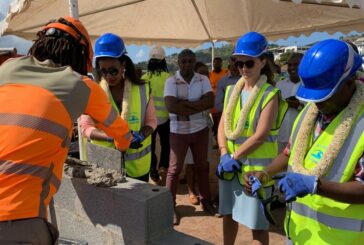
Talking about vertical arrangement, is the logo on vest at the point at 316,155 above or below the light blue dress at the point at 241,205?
above

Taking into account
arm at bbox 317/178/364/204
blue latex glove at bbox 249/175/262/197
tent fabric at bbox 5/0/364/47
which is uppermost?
tent fabric at bbox 5/0/364/47

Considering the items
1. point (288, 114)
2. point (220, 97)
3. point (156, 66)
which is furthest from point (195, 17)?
point (288, 114)

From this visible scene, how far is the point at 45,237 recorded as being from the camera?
1.53 metres

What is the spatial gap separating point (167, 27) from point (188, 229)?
4622 millimetres

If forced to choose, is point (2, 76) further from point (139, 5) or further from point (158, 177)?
point (139, 5)

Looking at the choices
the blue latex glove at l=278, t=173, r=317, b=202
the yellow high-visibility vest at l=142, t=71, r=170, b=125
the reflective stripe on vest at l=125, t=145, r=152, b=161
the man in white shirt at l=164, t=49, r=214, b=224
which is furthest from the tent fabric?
the blue latex glove at l=278, t=173, r=317, b=202

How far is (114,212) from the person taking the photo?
2.12 m

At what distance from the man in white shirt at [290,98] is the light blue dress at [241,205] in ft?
5.45

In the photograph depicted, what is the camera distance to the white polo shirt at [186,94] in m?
4.16

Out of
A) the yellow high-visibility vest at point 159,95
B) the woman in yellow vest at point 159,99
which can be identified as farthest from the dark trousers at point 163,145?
the yellow high-visibility vest at point 159,95

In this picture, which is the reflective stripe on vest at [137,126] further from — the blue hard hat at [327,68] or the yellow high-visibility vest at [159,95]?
the yellow high-visibility vest at [159,95]

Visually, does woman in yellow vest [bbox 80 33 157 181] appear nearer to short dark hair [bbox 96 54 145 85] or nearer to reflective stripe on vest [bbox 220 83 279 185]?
short dark hair [bbox 96 54 145 85]

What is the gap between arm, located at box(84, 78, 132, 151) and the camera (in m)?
1.66

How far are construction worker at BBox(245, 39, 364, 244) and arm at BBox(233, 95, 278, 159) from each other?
863 millimetres
